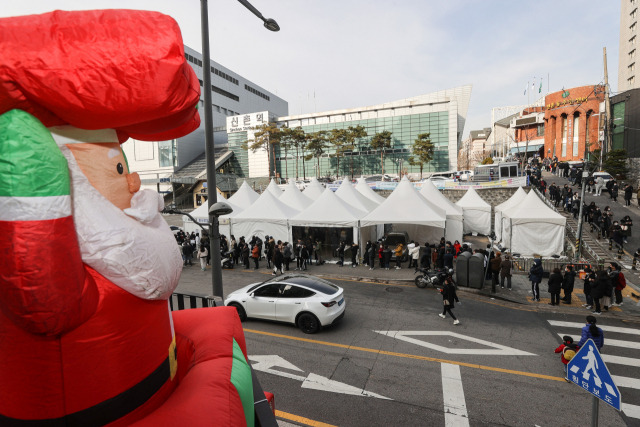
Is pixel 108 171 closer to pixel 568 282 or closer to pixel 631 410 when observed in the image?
pixel 631 410

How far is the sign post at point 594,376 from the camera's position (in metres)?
3.79

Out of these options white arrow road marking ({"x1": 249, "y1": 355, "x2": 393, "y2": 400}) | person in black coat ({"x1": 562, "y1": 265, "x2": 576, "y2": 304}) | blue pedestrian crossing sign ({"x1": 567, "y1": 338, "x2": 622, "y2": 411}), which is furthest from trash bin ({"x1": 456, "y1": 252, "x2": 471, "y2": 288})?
blue pedestrian crossing sign ({"x1": 567, "y1": 338, "x2": 622, "y2": 411})

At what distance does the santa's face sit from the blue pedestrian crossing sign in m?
4.83

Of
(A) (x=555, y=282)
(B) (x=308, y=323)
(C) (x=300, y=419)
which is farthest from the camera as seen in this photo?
(A) (x=555, y=282)

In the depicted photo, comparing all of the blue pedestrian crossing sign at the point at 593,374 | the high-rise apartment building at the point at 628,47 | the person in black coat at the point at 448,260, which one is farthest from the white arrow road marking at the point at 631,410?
the high-rise apartment building at the point at 628,47

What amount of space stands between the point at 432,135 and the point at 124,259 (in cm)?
6891

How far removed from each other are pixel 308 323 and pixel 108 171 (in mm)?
7740

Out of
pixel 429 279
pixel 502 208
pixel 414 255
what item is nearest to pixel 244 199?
pixel 414 255

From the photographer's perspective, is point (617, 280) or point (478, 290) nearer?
point (617, 280)

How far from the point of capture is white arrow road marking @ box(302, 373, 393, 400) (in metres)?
6.42

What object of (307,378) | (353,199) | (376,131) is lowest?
(307,378)

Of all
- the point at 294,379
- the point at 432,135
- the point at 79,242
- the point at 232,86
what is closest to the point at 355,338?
the point at 294,379

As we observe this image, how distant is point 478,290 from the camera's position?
1307cm

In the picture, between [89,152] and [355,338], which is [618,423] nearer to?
[355,338]
